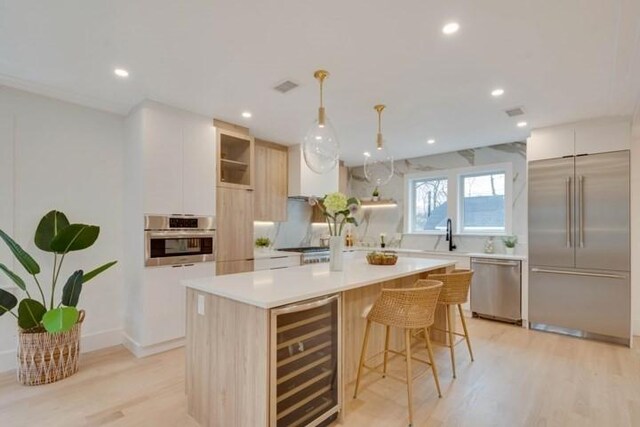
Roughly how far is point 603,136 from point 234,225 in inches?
177

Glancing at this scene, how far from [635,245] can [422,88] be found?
350 centimetres

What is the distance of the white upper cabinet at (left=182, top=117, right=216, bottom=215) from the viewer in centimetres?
356

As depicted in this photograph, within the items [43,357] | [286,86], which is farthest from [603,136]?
[43,357]

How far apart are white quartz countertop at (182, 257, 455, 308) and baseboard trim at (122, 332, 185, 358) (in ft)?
5.27

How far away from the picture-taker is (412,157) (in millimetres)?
5812

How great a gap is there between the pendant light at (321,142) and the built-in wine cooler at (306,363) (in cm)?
119

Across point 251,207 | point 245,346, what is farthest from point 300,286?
point 251,207

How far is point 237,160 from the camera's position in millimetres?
4344

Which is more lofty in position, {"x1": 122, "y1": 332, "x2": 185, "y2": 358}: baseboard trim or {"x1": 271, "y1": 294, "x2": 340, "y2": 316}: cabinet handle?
{"x1": 271, "y1": 294, "x2": 340, "y2": 316}: cabinet handle

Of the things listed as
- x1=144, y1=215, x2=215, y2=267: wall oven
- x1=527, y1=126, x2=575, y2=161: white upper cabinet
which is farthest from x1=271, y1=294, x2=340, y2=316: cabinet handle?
x1=527, y1=126, x2=575, y2=161: white upper cabinet

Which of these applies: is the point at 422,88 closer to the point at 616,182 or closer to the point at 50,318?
the point at 616,182

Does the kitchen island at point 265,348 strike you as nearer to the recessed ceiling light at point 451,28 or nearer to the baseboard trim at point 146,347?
the baseboard trim at point 146,347

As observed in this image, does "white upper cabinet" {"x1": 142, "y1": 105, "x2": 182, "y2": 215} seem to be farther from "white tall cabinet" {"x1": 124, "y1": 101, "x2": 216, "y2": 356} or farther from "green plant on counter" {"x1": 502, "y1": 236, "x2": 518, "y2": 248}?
"green plant on counter" {"x1": 502, "y1": 236, "x2": 518, "y2": 248}

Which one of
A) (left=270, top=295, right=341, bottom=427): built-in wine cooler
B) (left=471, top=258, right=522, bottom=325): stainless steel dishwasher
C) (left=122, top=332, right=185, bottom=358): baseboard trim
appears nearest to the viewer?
(left=270, top=295, right=341, bottom=427): built-in wine cooler
